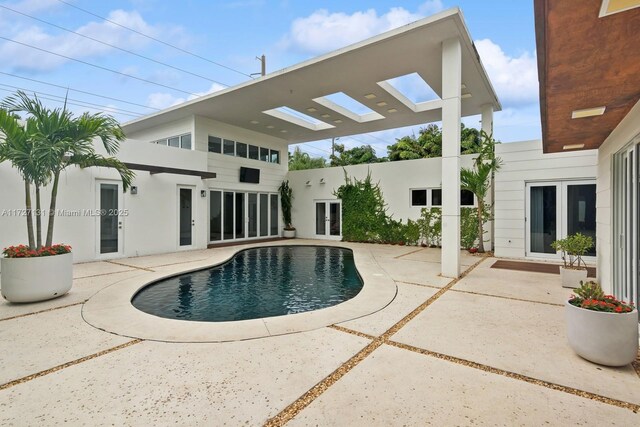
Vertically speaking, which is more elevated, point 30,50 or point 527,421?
point 30,50

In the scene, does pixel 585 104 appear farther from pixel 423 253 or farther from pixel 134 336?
pixel 423 253

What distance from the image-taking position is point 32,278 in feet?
15.7

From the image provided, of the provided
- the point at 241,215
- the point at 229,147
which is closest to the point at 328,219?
the point at 241,215

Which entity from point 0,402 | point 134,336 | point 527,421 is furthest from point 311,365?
point 0,402

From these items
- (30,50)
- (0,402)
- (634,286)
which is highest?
(30,50)

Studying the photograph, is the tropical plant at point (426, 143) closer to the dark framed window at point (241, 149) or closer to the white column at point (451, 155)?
the dark framed window at point (241, 149)

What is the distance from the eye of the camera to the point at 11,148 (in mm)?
4871

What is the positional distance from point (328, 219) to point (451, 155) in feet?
27.8

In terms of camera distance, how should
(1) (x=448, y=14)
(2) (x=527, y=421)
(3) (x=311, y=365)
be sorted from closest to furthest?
(2) (x=527, y=421), (3) (x=311, y=365), (1) (x=448, y=14)

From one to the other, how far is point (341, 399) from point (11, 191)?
29.4 ft

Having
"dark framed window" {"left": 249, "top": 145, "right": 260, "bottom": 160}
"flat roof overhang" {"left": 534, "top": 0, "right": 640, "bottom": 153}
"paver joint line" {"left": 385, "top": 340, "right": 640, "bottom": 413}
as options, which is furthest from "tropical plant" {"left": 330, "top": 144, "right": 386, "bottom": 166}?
"paver joint line" {"left": 385, "top": 340, "right": 640, "bottom": 413}

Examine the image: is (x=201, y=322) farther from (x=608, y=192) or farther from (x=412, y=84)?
(x=412, y=84)

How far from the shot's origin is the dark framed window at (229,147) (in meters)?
13.4

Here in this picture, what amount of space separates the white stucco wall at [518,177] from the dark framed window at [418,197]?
3.03m
